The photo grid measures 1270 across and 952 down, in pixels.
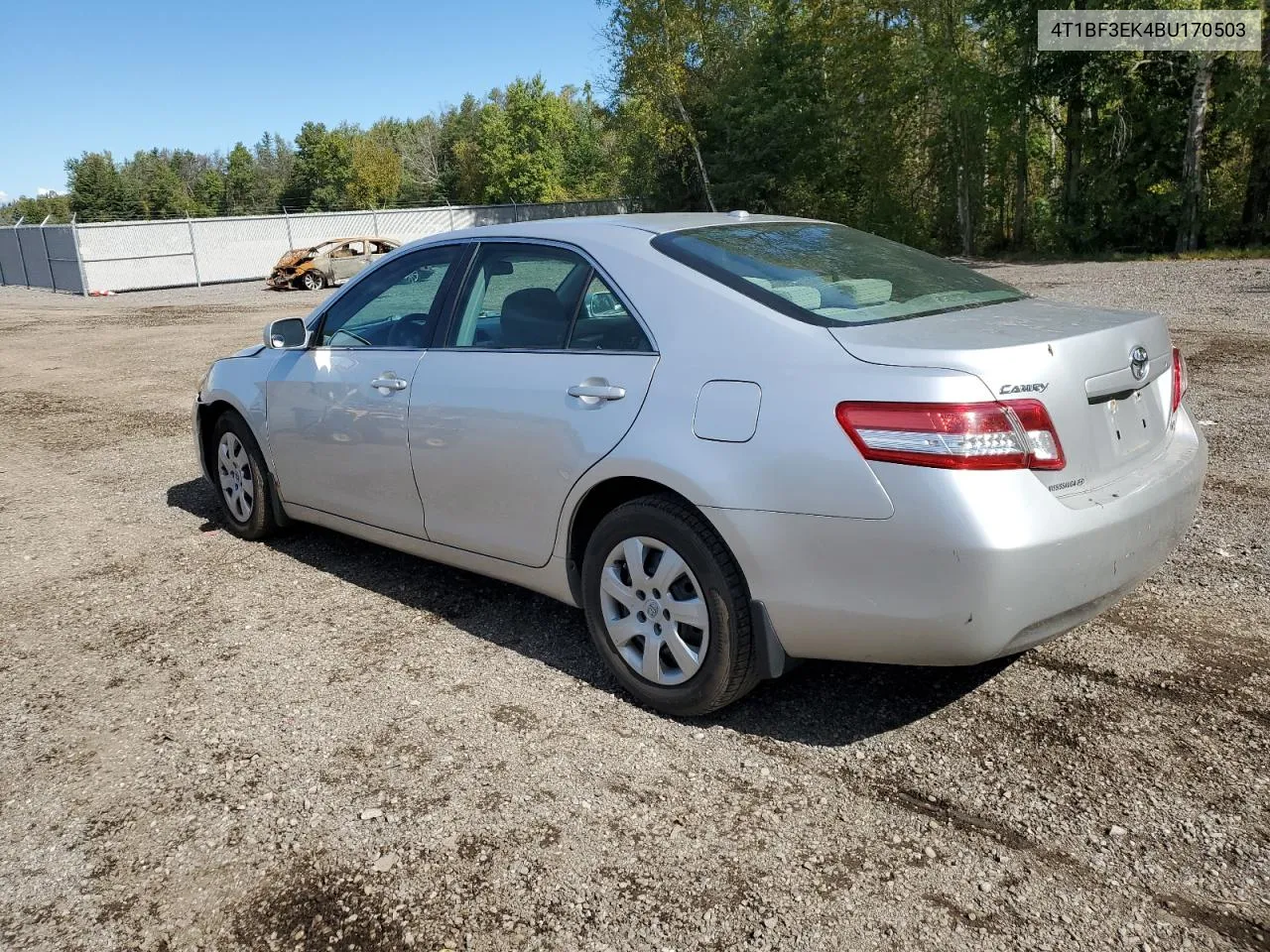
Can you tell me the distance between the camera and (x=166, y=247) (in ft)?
112

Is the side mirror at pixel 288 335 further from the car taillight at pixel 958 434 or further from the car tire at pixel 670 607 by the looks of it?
the car taillight at pixel 958 434

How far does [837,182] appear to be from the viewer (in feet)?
109

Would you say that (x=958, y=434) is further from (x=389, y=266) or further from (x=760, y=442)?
(x=389, y=266)

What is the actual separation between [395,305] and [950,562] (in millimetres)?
2855

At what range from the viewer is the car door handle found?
11.4ft

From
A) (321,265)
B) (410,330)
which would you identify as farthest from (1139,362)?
(321,265)

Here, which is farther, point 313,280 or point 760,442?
point 313,280

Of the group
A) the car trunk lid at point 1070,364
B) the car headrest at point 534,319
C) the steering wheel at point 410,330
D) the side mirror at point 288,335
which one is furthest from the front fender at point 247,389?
the car trunk lid at point 1070,364

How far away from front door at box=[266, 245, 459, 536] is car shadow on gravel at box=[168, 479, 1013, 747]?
452 mm

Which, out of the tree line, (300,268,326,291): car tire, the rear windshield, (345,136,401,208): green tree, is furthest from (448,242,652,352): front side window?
(345,136,401,208): green tree

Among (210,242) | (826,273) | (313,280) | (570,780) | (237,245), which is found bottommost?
(570,780)

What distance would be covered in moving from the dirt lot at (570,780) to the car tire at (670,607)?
0.16 metres

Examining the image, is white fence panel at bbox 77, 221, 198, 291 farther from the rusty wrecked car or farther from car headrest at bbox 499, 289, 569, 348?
car headrest at bbox 499, 289, 569, 348

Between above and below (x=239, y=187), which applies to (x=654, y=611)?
below
